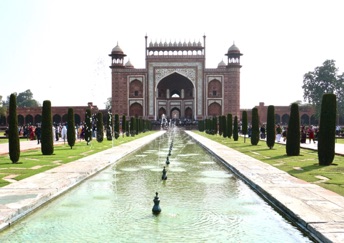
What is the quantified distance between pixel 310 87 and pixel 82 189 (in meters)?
44.1

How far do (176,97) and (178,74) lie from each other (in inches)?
164

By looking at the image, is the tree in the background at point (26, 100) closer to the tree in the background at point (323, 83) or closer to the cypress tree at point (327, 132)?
the tree in the background at point (323, 83)

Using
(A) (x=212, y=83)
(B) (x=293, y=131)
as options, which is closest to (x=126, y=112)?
(A) (x=212, y=83)

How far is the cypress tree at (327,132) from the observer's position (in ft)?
30.7

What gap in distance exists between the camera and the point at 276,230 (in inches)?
172

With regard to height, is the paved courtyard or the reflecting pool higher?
the paved courtyard

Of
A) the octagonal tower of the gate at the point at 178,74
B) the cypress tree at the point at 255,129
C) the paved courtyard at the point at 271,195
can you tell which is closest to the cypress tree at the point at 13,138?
the paved courtyard at the point at 271,195

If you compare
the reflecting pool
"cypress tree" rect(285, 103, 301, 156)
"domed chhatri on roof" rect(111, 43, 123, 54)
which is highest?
"domed chhatri on roof" rect(111, 43, 123, 54)

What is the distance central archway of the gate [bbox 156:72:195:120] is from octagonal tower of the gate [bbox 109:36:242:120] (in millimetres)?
1626

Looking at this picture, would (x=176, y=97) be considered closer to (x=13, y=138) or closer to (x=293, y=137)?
(x=293, y=137)

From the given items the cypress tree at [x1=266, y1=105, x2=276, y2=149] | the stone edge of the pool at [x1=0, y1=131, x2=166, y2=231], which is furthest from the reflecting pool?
the cypress tree at [x1=266, y1=105, x2=276, y2=149]

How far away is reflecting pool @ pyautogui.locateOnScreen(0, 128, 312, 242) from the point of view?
417 centimetres

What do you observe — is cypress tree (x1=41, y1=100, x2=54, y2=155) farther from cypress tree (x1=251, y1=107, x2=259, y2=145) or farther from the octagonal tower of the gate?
the octagonal tower of the gate

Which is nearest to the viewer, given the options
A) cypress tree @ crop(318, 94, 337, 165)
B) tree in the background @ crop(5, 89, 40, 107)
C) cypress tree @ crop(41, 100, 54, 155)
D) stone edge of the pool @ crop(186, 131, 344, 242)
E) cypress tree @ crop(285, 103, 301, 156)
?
stone edge of the pool @ crop(186, 131, 344, 242)
